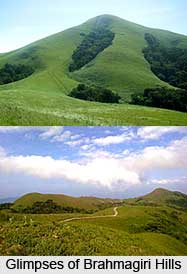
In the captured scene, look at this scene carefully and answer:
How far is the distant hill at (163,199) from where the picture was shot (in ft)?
42.4

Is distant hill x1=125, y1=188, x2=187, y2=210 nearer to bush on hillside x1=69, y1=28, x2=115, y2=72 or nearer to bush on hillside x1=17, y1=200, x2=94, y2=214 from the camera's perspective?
bush on hillside x1=17, y1=200, x2=94, y2=214

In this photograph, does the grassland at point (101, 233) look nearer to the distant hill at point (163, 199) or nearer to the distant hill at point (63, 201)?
the distant hill at point (163, 199)

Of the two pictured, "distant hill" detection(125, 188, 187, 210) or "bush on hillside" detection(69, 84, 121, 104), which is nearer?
"distant hill" detection(125, 188, 187, 210)

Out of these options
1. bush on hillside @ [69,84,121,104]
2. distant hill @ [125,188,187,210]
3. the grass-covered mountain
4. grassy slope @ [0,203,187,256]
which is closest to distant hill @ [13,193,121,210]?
grassy slope @ [0,203,187,256]

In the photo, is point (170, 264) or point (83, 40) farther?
point (83, 40)

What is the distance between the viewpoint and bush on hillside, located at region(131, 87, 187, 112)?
4600cm

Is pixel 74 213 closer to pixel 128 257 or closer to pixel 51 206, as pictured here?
pixel 51 206

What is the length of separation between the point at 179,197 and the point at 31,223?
460cm

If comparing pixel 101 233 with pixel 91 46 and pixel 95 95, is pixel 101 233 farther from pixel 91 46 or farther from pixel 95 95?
pixel 91 46

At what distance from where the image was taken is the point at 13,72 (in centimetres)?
7088

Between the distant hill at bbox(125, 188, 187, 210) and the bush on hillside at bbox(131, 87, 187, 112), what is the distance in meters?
33.0

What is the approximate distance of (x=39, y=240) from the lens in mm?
10797

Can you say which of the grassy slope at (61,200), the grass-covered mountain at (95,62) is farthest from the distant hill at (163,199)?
the grass-covered mountain at (95,62)

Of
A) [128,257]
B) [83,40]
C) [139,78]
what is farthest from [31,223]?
[83,40]
